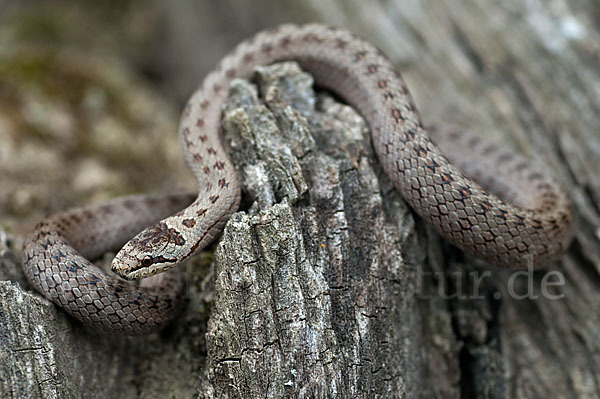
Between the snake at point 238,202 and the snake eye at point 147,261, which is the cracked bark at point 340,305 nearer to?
the snake at point 238,202

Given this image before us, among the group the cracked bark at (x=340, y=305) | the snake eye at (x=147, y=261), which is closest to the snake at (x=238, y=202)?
the snake eye at (x=147, y=261)

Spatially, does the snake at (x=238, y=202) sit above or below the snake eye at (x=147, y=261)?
above

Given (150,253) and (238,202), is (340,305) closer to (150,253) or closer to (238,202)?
(238,202)

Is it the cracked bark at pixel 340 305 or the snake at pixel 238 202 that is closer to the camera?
the cracked bark at pixel 340 305

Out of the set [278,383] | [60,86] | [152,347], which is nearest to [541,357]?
[278,383]

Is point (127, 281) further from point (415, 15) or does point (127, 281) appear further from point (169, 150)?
point (415, 15)

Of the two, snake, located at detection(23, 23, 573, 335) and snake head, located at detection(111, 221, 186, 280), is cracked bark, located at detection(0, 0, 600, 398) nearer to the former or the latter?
snake, located at detection(23, 23, 573, 335)

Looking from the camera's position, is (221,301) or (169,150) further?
(169,150)

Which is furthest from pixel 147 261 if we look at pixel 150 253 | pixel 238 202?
pixel 238 202
